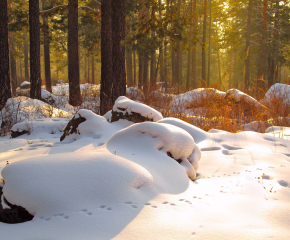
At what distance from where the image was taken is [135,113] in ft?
14.1

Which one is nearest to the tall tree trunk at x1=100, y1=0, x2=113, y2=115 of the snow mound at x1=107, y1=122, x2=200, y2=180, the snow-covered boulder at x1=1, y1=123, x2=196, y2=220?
the snow mound at x1=107, y1=122, x2=200, y2=180

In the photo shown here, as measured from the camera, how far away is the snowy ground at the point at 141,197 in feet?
4.29

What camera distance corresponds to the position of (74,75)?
9.30 metres

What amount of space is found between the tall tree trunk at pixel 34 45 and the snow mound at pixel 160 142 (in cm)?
584

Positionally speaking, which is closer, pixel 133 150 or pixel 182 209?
pixel 182 209

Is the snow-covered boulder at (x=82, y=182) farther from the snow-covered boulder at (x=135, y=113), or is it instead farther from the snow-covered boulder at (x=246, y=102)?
the snow-covered boulder at (x=246, y=102)

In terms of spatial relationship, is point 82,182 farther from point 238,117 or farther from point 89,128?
point 238,117

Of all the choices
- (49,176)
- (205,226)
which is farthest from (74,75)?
(205,226)

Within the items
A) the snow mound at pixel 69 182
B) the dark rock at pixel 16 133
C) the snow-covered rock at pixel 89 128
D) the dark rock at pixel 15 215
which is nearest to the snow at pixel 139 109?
the snow-covered rock at pixel 89 128

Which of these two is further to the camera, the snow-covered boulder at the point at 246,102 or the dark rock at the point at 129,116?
the snow-covered boulder at the point at 246,102

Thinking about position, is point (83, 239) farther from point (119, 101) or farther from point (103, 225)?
point (119, 101)

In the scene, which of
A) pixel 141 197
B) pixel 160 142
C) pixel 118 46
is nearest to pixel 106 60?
pixel 118 46

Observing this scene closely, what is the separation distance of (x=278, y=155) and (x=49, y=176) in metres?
2.78

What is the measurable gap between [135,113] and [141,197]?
276cm
